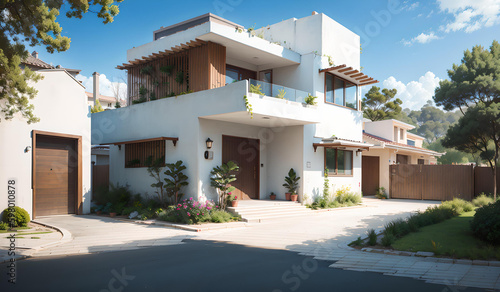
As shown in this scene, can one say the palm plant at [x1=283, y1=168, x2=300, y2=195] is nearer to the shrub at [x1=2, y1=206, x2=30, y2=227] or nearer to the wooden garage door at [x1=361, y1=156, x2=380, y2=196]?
the wooden garage door at [x1=361, y1=156, x2=380, y2=196]

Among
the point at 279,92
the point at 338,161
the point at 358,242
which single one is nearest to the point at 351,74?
the point at 338,161

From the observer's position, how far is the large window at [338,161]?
17266mm

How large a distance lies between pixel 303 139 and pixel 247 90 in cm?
435

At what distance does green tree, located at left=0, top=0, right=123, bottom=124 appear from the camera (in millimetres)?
7945

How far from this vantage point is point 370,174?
2286 centimetres

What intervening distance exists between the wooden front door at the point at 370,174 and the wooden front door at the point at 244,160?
9404mm

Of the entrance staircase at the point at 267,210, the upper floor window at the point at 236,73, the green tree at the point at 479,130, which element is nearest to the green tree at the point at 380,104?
the green tree at the point at 479,130

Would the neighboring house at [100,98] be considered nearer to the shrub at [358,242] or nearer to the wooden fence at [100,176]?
the wooden fence at [100,176]

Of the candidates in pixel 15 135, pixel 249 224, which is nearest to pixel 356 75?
pixel 249 224

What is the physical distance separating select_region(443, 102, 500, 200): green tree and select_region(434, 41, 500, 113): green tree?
0.82 m

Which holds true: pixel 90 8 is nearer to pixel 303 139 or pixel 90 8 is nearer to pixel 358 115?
pixel 303 139

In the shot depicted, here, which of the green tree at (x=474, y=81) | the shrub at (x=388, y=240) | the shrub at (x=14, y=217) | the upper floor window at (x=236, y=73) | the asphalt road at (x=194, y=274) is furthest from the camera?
the green tree at (x=474, y=81)

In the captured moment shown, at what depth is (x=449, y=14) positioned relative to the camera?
15.0m

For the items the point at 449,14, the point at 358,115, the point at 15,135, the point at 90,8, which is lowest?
the point at 15,135
